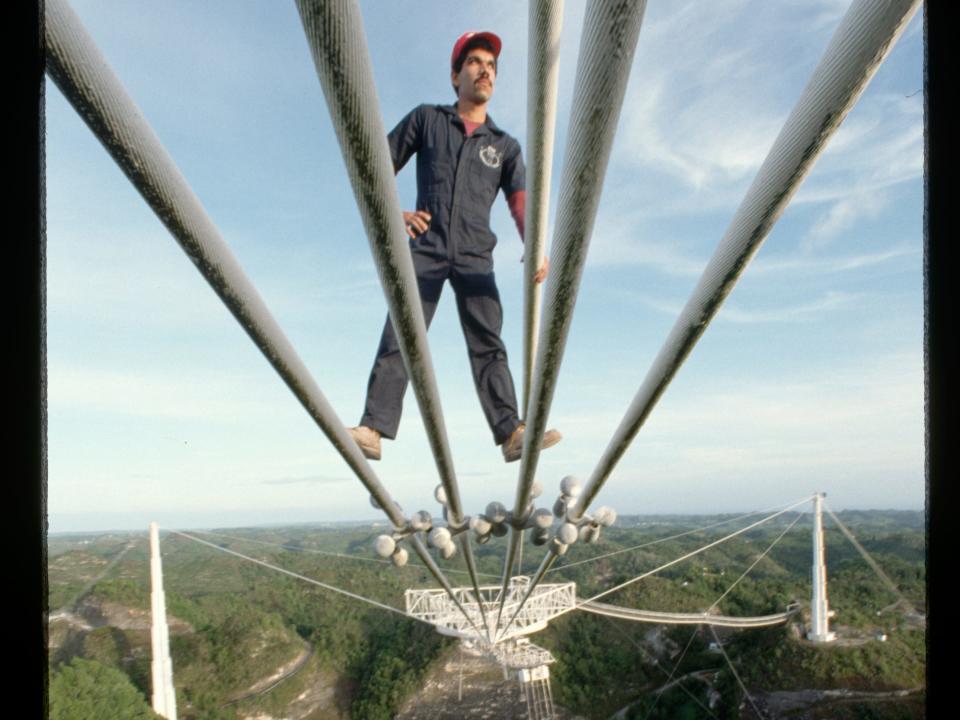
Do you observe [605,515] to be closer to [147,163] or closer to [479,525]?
[479,525]

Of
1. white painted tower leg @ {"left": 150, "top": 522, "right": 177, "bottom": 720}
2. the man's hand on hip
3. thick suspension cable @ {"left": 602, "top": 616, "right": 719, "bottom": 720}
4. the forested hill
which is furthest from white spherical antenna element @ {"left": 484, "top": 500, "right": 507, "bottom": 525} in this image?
thick suspension cable @ {"left": 602, "top": 616, "right": 719, "bottom": 720}

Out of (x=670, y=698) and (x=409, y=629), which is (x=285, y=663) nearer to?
(x=409, y=629)

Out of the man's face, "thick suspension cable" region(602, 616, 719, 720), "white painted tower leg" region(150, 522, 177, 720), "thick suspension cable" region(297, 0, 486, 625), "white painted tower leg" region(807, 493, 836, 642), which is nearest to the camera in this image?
"thick suspension cable" region(297, 0, 486, 625)

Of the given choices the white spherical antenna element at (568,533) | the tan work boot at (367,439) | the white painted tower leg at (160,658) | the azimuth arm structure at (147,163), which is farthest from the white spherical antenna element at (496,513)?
the white painted tower leg at (160,658)

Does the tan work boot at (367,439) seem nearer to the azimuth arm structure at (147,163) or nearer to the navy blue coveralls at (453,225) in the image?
the navy blue coveralls at (453,225)

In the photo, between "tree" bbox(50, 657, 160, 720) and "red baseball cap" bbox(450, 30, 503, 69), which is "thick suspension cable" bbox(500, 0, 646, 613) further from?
"tree" bbox(50, 657, 160, 720)

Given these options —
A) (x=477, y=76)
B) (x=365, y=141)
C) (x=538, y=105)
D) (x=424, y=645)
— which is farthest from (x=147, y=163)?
(x=424, y=645)

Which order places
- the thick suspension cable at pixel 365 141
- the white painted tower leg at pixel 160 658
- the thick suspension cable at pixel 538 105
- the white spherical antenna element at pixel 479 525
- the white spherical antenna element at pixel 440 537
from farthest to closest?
the white painted tower leg at pixel 160 658, the white spherical antenna element at pixel 440 537, the white spherical antenna element at pixel 479 525, the thick suspension cable at pixel 538 105, the thick suspension cable at pixel 365 141
